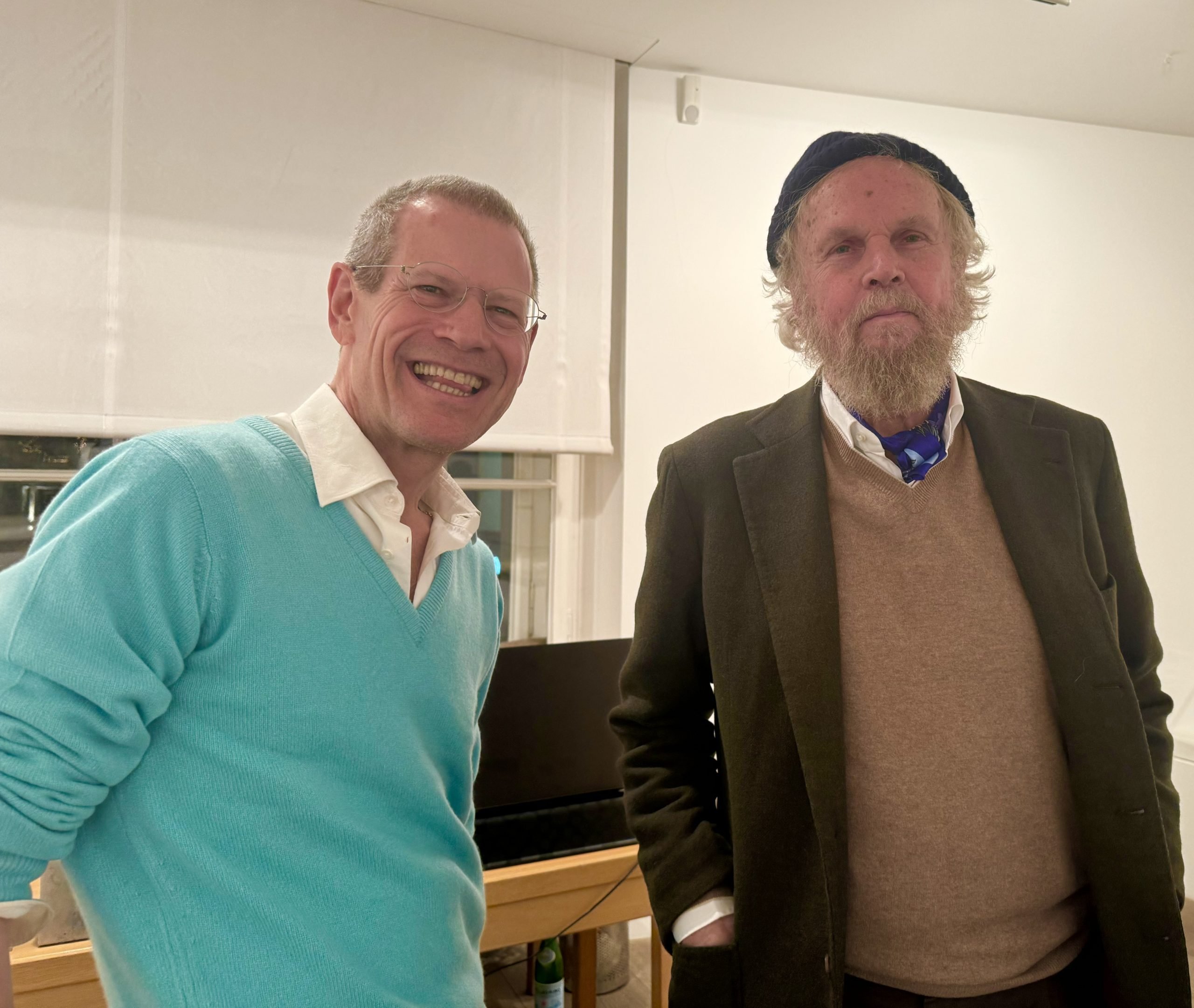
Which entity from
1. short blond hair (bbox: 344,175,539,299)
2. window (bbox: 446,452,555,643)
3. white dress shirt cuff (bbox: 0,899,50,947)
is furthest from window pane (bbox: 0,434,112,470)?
white dress shirt cuff (bbox: 0,899,50,947)

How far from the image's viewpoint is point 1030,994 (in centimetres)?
105

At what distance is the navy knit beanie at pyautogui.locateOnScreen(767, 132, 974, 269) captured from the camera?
1.30 meters

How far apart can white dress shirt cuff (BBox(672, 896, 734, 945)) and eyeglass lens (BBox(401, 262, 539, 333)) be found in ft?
2.55

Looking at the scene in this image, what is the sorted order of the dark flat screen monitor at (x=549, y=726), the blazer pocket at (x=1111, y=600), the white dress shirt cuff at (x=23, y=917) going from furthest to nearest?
the dark flat screen monitor at (x=549, y=726)
the blazer pocket at (x=1111, y=600)
the white dress shirt cuff at (x=23, y=917)

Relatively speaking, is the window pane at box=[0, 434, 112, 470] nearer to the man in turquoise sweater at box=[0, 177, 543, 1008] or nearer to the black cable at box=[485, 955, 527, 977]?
the man in turquoise sweater at box=[0, 177, 543, 1008]

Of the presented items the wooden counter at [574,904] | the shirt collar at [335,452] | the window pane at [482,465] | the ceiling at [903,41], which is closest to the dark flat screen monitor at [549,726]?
the wooden counter at [574,904]

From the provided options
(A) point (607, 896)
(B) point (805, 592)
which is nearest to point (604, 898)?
(A) point (607, 896)

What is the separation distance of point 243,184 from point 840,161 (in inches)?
66.9

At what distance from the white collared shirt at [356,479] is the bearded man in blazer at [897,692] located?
1.24 feet

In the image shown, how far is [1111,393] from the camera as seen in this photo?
347 centimetres

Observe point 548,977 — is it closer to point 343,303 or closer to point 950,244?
point 343,303

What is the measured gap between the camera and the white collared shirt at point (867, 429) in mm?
A: 1198

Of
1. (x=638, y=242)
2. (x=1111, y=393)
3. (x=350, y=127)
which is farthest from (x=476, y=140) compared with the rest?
(x=1111, y=393)

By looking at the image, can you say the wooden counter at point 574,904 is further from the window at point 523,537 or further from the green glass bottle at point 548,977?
the window at point 523,537
